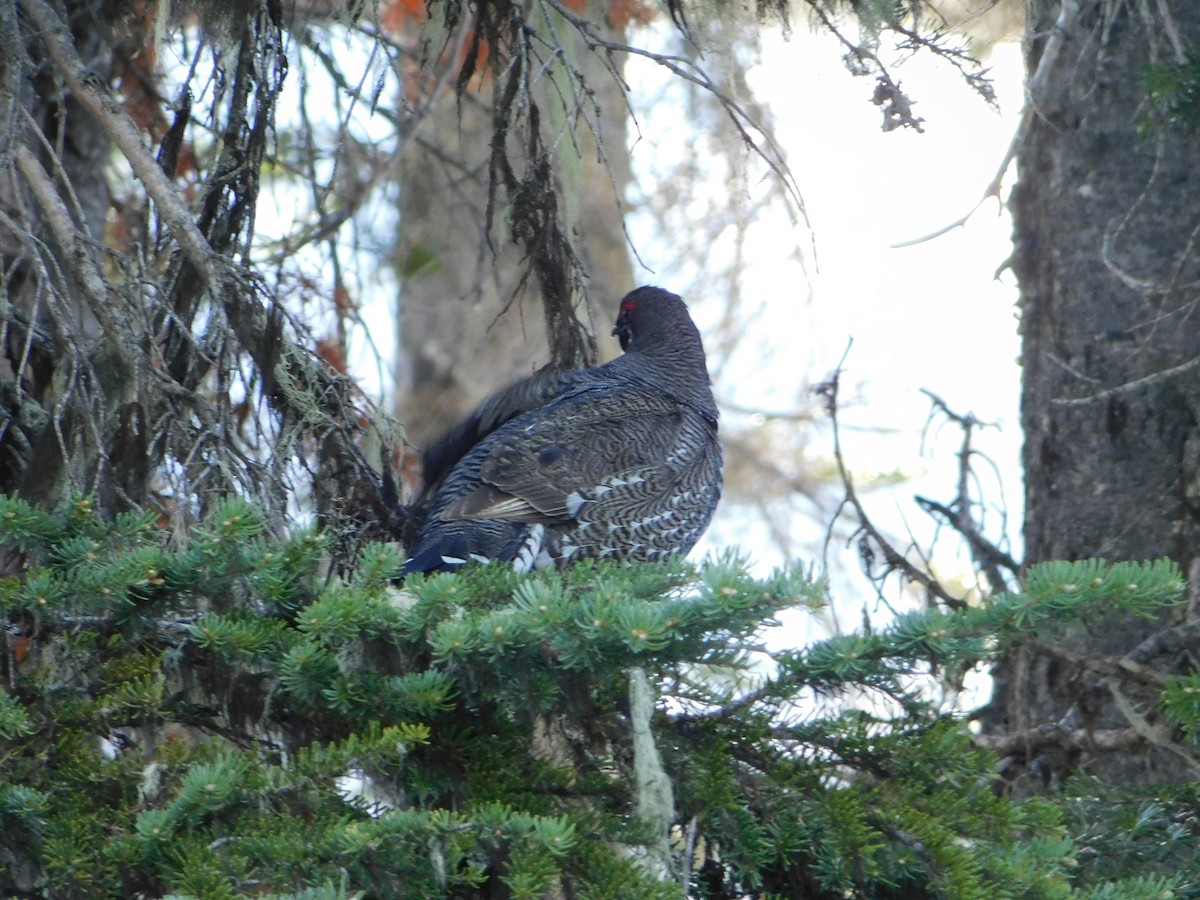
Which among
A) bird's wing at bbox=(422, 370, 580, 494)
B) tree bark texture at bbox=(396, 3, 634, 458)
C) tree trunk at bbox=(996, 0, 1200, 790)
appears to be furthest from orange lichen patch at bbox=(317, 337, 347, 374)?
tree bark texture at bbox=(396, 3, 634, 458)

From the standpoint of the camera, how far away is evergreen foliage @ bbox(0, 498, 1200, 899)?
216 centimetres

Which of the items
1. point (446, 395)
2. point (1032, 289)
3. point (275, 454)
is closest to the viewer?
point (275, 454)

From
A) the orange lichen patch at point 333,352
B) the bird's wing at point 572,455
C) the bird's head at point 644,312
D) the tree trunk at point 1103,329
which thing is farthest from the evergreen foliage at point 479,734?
the bird's head at point 644,312

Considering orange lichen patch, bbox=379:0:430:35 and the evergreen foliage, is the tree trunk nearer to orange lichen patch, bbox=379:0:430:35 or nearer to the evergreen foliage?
the evergreen foliage

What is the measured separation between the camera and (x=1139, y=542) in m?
4.53

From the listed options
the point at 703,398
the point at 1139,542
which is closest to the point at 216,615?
the point at 703,398

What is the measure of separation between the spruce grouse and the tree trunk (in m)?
1.24

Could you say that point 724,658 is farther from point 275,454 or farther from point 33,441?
point 33,441

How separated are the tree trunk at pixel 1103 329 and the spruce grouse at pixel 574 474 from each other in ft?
4.07

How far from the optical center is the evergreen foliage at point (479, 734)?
2158mm

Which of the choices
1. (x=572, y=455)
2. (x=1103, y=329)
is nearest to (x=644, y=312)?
(x=572, y=455)

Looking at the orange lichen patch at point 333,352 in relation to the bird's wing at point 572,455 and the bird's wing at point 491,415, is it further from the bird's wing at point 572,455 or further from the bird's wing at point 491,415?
the bird's wing at point 572,455

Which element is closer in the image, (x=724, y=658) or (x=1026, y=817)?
(x=724, y=658)

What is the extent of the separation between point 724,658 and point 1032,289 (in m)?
3.23
